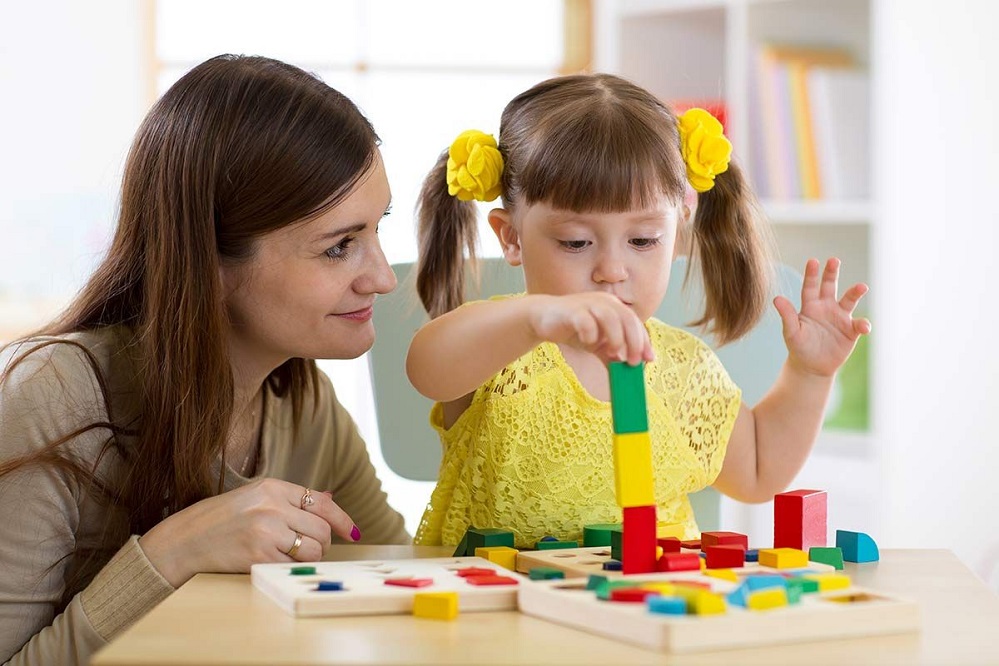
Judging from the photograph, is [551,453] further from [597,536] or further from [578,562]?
[578,562]

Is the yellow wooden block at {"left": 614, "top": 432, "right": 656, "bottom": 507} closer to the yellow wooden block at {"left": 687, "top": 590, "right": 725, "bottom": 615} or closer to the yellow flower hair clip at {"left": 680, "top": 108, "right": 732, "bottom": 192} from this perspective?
the yellow wooden block at {"left": 687, "top": 590, "right": 725, "bottom": 615}

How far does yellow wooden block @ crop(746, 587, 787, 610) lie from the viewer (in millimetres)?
680

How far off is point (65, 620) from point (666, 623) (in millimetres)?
546

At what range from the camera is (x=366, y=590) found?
763mm

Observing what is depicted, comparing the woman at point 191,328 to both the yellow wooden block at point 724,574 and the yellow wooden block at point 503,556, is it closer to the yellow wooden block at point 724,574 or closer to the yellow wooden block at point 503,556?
the yellow wooden block at point 503,556

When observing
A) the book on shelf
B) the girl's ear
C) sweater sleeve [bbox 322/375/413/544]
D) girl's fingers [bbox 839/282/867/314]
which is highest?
the book on shelf

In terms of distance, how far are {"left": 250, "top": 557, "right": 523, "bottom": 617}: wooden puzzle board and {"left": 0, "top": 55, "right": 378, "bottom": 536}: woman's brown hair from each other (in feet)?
0.82

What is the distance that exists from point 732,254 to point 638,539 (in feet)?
2.15

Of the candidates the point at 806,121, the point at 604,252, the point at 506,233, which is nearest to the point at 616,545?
the point at 604,252

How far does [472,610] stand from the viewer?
0.75 m

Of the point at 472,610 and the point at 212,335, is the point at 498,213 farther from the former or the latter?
the point at 472,610

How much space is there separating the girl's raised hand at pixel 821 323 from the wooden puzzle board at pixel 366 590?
54 centimetres

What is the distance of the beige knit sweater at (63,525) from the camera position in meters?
0.94

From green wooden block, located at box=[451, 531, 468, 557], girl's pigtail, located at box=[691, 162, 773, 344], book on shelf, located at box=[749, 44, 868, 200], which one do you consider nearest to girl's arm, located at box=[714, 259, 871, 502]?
girl's pigtail, located at box=[691, 162, 773, 344]
